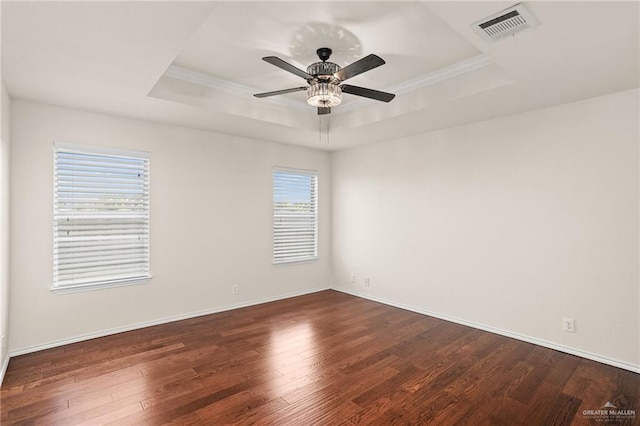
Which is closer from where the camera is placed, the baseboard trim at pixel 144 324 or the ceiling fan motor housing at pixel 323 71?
the ceiling fan motor housing at pixel 323 71

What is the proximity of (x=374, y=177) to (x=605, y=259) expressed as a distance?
117 inches

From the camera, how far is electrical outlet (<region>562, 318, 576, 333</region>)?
3.24m

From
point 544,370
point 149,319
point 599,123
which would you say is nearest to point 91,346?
point 149,319

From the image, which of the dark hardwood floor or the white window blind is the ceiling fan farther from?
the white window blind

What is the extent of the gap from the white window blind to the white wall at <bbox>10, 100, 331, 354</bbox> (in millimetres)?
145

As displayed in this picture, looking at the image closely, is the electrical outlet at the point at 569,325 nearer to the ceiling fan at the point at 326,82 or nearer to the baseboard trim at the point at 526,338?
the baseboard trim at the point at 526,338

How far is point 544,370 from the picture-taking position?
2865mm

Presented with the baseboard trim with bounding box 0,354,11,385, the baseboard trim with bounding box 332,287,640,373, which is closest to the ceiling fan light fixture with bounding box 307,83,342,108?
the baseboard trim with bounding box 332,287,640,373

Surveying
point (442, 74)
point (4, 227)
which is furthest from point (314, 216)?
point (4, 227)

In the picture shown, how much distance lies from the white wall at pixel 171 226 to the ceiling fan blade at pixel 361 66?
2.54m

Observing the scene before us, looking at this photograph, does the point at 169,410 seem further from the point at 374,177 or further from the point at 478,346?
the point at 374,177

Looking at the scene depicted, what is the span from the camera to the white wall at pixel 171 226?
10.6 ft

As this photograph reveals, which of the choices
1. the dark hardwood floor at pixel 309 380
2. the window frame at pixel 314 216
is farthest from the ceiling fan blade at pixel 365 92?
the window frame at pixel 314 216

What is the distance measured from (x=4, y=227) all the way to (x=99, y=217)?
0.84 meters
